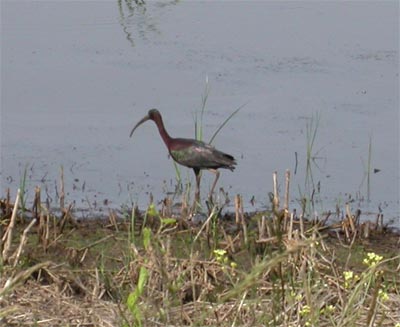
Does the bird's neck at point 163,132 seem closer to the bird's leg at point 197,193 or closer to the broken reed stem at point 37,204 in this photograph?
the bird's leg at point 197,193

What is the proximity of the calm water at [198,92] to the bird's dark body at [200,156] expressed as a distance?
239mm

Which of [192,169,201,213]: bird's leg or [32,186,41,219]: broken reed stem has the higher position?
[32,186,41,219]: broken reed stem

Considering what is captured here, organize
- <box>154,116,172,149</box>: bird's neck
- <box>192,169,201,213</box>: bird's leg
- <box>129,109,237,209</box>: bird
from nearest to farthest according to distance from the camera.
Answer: <box>192,169,201,213</box>: bird's leg → <box>129,109,237,209</box>: bird → <box>154,116,172,149</box>: bird's neck

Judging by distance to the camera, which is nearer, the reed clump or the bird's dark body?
the reed clump

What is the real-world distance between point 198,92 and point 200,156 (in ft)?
5.72

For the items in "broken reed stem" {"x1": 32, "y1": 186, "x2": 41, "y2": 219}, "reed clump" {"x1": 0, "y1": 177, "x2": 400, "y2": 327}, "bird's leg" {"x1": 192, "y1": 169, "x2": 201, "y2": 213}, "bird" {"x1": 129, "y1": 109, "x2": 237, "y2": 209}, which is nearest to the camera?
"reed clump" {"x1": 0, "y1": 177, "x2": 400, "y2": 327}

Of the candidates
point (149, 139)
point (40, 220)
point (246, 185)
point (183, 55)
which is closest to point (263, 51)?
point (183, 55)

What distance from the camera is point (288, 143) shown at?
8523 millimetres

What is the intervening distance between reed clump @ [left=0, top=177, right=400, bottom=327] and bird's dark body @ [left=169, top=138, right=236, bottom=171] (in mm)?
686

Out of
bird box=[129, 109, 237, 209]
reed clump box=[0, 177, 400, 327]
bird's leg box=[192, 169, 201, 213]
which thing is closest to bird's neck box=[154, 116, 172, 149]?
bird box=[129, 109, 237, 209]

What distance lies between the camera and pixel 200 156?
769 cm

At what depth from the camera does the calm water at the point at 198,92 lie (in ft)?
26.4

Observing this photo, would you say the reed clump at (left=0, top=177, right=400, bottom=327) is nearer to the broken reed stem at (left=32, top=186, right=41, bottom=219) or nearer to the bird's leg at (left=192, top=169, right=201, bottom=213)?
the broken reed stem at (left=32, top=186, right=41, bottom=219)

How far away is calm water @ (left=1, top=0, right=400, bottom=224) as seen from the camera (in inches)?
316
